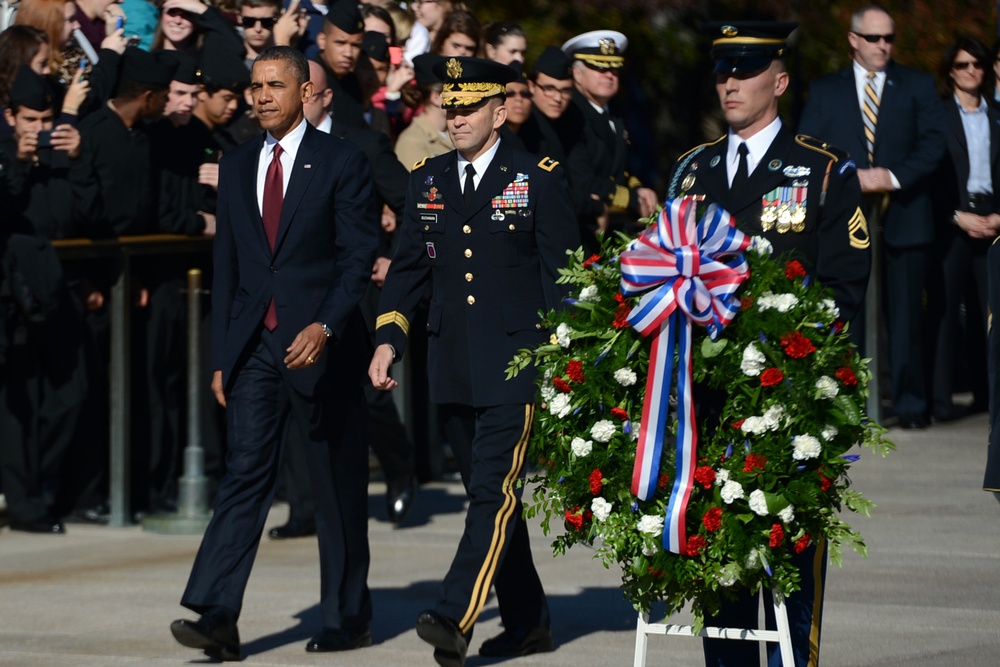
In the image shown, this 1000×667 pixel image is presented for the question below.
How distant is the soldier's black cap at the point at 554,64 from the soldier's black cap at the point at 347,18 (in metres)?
1.53

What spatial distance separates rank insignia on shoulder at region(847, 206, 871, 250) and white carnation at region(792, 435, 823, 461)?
981 mm

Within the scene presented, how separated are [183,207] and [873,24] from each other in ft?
15.2

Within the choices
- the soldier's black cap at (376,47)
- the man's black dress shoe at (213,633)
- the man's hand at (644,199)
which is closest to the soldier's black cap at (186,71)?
the soldier's black cap at (376,47)

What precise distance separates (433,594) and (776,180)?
3234mm

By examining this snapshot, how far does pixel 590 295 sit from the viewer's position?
6156 millimetres

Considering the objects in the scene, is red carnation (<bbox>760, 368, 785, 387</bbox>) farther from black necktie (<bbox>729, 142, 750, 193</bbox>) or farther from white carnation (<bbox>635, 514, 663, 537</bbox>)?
black necktie (<bbox>729, 142, 750, 193</bbox>)

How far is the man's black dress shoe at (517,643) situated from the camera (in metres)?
7.77

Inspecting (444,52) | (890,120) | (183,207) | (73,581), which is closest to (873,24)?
(890,120)

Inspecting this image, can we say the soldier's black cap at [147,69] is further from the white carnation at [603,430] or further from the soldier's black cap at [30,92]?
the white carnation at [603,430]

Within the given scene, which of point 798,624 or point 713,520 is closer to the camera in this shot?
point 713,520

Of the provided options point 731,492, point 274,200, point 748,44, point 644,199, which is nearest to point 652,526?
point 731,492

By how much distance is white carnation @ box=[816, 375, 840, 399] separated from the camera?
5902 millimetres

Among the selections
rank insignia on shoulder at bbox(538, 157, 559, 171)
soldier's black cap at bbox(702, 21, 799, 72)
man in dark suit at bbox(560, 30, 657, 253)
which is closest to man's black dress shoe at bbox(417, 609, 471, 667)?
rank insignia on shoulder at bbox(538, 157, 559, 171)

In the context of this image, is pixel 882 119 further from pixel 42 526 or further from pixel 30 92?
pixel 42 526
